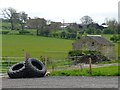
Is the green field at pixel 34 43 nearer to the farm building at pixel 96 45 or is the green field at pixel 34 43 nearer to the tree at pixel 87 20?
the farm building at pixel 96 45

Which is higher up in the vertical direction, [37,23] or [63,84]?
[37,23]

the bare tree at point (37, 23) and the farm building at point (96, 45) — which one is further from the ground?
the bare tree at point (37, 23)

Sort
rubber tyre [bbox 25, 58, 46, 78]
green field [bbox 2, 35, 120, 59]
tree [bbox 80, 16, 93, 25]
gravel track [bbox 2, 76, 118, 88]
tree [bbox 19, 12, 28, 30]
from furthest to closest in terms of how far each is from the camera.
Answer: tree [bbox 80, 16, 93, 25]
tree [bbox 19, 12, 28, 30]
green field [bbox 2, 35, 120, 59]
rubber tyre [bbox 25, 58, 46, 78]
gravel track [bbox 2, 76, 118, 88]

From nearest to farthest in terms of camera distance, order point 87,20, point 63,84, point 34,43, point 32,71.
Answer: point 63,84
point 32,71
point 34,43
point 87,20

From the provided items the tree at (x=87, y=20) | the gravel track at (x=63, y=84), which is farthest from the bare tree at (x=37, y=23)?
the gravel track at (x=63, y=84)

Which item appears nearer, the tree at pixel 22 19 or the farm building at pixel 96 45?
the farm building at pixel 96 45

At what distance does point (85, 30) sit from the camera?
82.1 metres

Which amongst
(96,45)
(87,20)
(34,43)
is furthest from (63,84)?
(87,20)

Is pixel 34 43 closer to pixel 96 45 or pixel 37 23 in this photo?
pixel 37 23

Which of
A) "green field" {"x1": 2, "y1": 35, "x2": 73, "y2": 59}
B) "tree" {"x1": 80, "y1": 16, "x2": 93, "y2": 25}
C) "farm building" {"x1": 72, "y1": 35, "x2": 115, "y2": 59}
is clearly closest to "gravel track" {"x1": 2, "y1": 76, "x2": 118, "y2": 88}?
"farm building" {"x1": 72, "y1": 35, "x2": 115, "y2": 59}

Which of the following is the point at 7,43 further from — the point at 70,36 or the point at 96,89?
the point at 96,89

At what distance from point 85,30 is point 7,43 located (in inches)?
730

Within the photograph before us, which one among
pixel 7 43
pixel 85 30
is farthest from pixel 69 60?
pixel 85 30

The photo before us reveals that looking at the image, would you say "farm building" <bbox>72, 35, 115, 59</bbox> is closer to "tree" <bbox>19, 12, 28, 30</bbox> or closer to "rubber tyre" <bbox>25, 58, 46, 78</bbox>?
"tree" <bbox>19, 12, 28, 30</bbox>
